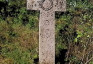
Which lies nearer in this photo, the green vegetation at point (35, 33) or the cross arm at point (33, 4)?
the cross arm at point (33, 4)

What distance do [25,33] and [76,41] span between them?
135cm

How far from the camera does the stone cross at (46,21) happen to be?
3.63m

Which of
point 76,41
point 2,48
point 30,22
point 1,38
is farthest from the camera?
point 30,22

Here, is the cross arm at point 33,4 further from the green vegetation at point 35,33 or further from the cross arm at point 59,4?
the green vegetation at point 35,33

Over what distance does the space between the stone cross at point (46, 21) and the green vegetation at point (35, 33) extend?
62 cm

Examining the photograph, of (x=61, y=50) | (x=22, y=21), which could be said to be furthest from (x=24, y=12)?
(x=61, y=50)

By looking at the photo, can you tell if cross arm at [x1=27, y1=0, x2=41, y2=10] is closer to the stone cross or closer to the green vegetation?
the stone cross

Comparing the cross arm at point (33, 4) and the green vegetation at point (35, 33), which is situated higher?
the cross arm at point (33, 4)

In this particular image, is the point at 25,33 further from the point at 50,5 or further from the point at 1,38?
the point at 50,5

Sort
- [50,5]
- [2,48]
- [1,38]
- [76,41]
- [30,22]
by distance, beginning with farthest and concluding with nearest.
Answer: [30,22]
[1,38]
[2,48]
[76,41]
[50,5]

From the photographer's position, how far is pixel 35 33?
5.15m

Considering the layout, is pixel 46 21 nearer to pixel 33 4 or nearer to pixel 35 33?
pixel 33 4

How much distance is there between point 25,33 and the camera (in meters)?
5.23

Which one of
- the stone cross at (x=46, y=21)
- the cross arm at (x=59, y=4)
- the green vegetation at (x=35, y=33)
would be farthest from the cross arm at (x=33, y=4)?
the green vegetation at (x=35, y=33)
